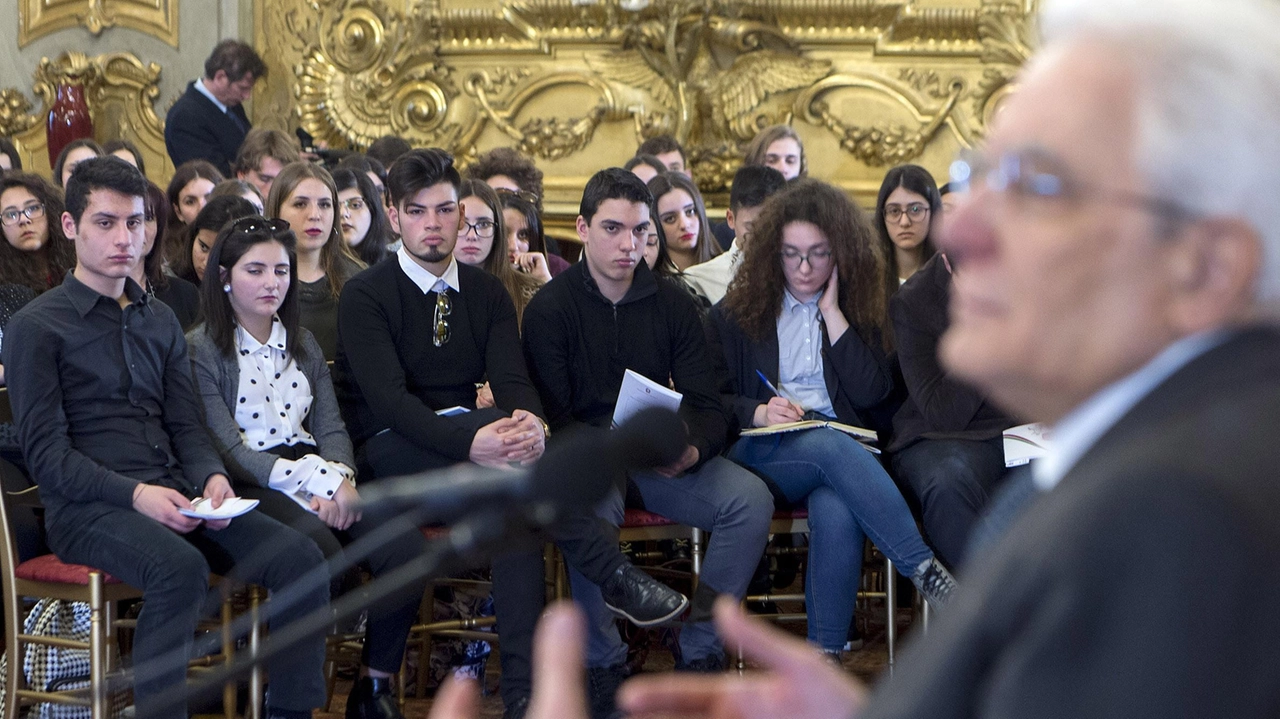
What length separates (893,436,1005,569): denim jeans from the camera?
4.00 m

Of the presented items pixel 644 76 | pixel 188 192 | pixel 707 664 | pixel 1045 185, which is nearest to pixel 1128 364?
A: pixel 1045 185

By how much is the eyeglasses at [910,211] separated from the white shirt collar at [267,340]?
82.7 inches

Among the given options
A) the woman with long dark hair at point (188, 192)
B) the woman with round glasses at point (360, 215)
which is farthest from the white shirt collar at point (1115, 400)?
the woman with long dark hair at point (188, 192)

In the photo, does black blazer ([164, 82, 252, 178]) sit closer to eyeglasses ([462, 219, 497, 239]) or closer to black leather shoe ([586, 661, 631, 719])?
eyeglasses ([462, 219, 497, 239])

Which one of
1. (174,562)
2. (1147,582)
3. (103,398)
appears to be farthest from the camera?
(103,398)

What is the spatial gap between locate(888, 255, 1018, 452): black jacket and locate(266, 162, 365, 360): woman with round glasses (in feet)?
5.72

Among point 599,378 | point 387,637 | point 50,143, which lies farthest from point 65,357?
point 50,143

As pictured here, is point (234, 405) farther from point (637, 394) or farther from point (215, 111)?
point (215, 111)

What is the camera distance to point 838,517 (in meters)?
4.05

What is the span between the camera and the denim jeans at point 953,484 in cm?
400

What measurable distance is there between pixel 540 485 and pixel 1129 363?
1.31 feet

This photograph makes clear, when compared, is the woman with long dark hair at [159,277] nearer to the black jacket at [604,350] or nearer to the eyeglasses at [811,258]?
the black jacket at [604,350]

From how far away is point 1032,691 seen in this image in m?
0.76

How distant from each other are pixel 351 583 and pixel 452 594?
54 centimetres
